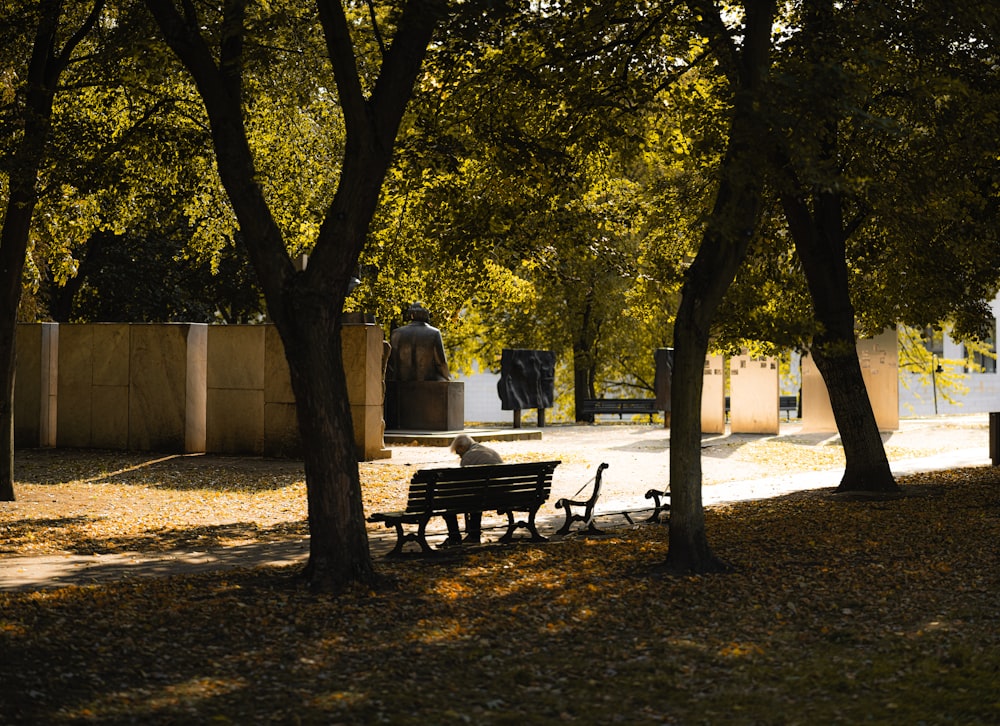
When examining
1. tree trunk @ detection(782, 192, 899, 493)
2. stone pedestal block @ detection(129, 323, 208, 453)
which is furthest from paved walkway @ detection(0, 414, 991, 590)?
stone pedestal block @ detection(129, 323, 208, 453)

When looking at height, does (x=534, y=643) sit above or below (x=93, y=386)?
below

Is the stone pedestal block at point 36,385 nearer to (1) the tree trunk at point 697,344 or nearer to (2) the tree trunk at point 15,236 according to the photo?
(2) the tree trunk at point 15,236

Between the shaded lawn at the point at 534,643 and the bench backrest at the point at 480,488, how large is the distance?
476mm

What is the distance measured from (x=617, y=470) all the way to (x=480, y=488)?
30.7 feet

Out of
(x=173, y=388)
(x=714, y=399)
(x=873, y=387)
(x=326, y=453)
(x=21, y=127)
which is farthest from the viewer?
(x=714, y=399)

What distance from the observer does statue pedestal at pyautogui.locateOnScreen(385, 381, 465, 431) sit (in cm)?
2630

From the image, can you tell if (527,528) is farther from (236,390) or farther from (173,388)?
(173,388)

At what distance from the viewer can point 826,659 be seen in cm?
781

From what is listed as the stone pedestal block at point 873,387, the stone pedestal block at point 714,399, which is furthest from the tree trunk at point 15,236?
the stone pedestal block at point 873,387

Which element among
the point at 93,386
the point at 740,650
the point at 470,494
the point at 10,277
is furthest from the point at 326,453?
the point at 93,386

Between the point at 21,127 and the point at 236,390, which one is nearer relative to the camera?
the point at 21,127

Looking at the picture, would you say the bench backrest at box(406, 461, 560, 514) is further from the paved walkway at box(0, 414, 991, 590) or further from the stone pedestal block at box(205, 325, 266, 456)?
the stone pedestal block at box(205, 325, 266, 456)

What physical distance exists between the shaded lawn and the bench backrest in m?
0.48

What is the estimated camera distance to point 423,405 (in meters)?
26.5
